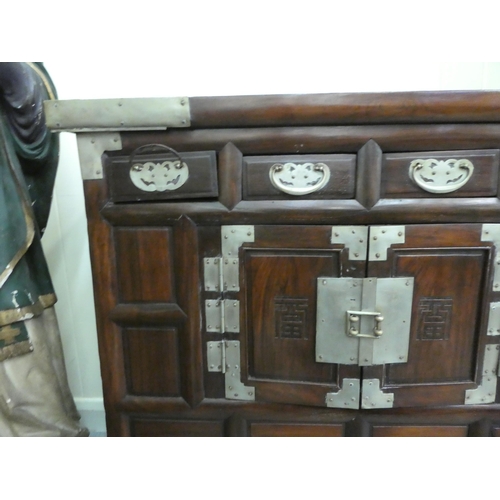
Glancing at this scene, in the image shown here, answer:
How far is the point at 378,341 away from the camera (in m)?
0.85

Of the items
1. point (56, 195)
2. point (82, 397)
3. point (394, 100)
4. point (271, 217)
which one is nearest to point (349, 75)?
point (394, 100)

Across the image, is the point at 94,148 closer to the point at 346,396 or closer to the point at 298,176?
the point at 298,176

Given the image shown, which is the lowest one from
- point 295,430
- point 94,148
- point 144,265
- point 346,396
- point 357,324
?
point 295,430

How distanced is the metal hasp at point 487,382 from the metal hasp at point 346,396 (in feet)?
0.84

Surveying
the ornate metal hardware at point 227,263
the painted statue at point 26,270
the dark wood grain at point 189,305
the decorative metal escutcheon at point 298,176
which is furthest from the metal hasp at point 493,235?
the painted statue at point 26,270

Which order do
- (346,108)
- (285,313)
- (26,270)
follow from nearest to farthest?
(346,108), (285,313), (26,270)

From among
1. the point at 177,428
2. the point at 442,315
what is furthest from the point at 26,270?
the point at 442,315

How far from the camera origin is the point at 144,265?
2.82 ft

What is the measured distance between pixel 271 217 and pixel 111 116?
0.39 meters

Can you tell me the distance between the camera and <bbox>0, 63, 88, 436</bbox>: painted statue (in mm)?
918

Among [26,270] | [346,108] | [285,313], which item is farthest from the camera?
[26,270]

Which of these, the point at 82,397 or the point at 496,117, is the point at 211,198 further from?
the point at 82,397

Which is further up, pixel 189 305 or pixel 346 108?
pixel 346 108

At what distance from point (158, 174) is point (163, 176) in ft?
0.04
